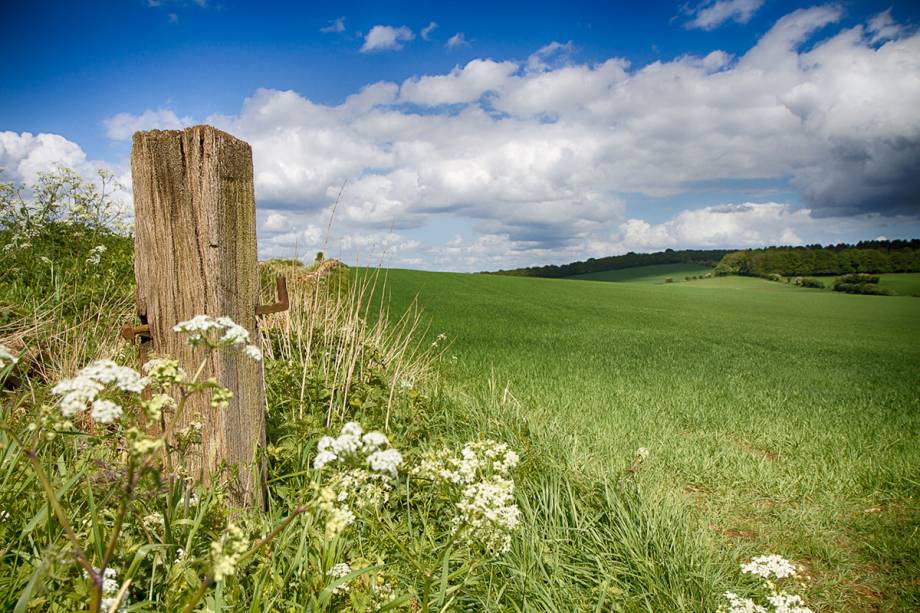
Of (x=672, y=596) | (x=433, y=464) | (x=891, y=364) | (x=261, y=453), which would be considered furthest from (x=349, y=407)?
(x=891, y=364)

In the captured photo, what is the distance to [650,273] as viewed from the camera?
65.6 metres

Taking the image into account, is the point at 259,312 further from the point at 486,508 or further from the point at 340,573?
the point at 486,508

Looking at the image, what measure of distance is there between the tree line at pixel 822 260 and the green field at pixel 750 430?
174ft

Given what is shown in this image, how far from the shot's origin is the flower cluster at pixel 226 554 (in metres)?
1.19

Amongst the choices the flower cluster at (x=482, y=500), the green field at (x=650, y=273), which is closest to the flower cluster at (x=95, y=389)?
the flower cluster at (x=482, y=500)

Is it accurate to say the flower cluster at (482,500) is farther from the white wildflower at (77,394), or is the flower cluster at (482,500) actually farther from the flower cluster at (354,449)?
the white wildflower at (77,394)

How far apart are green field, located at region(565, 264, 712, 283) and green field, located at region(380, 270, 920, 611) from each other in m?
48.0

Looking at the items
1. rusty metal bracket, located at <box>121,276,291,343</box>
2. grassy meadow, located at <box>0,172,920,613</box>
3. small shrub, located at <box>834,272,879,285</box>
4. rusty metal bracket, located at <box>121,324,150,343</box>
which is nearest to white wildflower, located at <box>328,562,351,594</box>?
grassy meadow, located at <box>0,172,920,613</box>

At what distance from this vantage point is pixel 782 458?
18.1 feet

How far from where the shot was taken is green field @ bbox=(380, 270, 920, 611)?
3.72 m

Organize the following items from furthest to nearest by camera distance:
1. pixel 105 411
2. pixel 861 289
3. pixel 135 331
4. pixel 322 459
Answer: pixel 861 289, pixel 135 331, pixel 322 459, pixel 105 411

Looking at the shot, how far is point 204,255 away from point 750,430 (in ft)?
20.8

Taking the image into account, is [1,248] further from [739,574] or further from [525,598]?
[739,574]

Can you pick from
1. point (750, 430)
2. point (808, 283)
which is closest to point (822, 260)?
point (808, 283)
